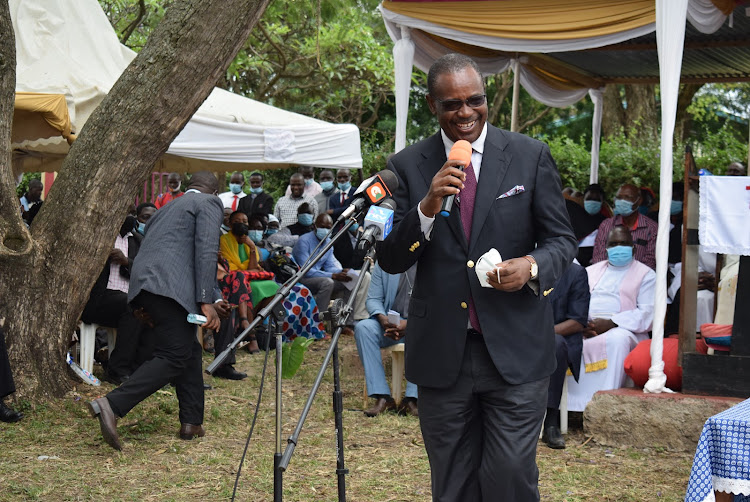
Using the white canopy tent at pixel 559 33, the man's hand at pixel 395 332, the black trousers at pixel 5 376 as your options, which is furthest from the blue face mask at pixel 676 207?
the black trousers at pixel 5 376

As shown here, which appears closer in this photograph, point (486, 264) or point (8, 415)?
point (486, 264)

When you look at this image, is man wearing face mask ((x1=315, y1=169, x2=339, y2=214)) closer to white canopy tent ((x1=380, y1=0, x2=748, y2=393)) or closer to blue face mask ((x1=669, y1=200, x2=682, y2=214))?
white canopy tent ((x1=380, y1=0, x2=748, y2=393))

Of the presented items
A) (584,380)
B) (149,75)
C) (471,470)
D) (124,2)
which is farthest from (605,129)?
(471,470)

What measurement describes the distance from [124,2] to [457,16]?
29.8 ft

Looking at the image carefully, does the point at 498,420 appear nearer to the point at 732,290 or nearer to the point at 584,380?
the point at 584,380

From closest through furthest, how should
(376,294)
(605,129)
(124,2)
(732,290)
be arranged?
(732,290) → (376,294) → (124,2) → (605,129)

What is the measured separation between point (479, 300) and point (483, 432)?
52cm

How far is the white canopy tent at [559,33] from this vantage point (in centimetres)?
686

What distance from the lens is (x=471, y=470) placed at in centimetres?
328

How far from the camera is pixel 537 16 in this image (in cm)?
860

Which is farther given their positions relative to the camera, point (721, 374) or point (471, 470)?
point (721, 374)

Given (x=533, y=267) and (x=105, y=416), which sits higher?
(x=533, y=267)

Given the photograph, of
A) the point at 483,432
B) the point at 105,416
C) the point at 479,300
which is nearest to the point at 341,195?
the point at 105,416

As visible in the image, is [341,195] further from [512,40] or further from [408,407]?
[408,407]
